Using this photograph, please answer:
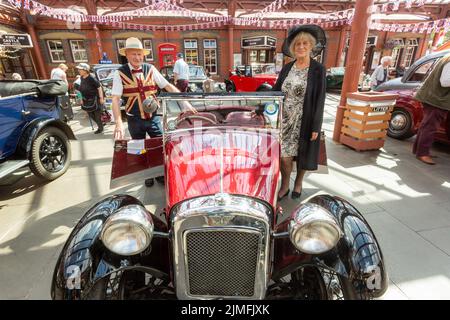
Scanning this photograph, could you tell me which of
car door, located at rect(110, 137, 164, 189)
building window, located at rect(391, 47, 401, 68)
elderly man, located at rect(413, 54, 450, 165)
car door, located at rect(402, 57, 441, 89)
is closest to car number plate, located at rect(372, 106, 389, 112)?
elderly man, located at rect(413, 54, 450, 165)

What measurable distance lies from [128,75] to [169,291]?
8.28ft

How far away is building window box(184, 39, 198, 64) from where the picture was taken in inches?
614

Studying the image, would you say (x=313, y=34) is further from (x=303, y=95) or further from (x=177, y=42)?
(x=177, y=42)

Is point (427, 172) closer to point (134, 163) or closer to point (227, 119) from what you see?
point (227, 119)

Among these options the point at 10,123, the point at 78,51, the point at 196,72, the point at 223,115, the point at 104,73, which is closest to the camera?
the point at 223,115

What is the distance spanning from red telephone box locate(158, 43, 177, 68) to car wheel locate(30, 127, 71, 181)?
10.9m

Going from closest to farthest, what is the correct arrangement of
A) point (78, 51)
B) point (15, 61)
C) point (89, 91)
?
point (89, 91), point (15, 61), point (78, 51)

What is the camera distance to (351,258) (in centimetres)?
159

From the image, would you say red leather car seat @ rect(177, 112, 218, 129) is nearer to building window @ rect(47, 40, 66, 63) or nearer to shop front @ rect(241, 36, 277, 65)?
shop front @ rect(241, 36, 277, 65)

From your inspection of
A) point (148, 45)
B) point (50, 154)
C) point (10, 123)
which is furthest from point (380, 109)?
point (148, 45)

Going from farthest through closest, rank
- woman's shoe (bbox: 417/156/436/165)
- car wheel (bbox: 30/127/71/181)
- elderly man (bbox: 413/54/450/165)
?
woman's shoe (bbox: 417/156/436/165) < elderly man (bbox: 413/54/450/165) < car wheel (bbox: 30/127/71/181)

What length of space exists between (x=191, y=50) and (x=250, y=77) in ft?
20.2

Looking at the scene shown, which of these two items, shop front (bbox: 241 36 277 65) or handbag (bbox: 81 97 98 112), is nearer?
handbag (bbox: 81 97 98 112)
